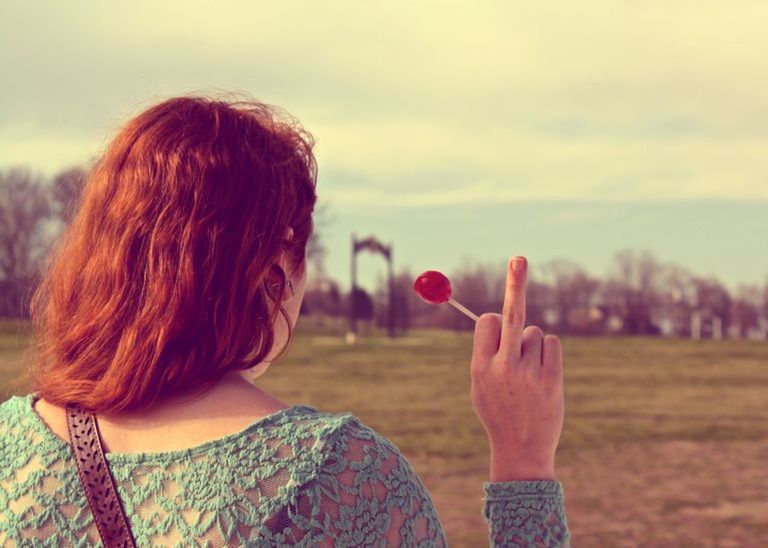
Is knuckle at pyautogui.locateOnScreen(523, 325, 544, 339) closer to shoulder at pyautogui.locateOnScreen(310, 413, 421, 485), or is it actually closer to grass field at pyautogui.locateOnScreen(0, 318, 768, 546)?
shoulder at pyautogui.locateOnScreen(310, 413, 421, 485)

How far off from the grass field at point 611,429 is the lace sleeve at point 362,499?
A: 0.77 metres

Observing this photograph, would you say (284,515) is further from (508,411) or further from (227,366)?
(508,411)

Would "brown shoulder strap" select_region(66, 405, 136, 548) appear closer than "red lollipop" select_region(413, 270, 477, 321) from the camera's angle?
Yes

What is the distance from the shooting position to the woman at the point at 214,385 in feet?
4.77

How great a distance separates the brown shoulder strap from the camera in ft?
4.87

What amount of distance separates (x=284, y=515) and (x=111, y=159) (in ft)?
2.01

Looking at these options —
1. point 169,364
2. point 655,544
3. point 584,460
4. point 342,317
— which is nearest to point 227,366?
point 169,364

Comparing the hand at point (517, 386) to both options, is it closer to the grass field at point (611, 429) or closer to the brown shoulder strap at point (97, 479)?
the brown shoulder strap at point (97, 479)

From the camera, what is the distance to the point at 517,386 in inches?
63.6

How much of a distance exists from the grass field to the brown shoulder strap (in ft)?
1.45

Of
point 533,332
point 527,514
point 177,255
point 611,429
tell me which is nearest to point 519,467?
point 527,514

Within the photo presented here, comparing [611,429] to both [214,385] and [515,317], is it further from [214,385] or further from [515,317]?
[214,385]

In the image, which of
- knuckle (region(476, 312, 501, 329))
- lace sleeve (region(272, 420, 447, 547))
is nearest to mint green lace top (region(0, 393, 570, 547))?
lace sleeve (region(272, 420, 447, 547))

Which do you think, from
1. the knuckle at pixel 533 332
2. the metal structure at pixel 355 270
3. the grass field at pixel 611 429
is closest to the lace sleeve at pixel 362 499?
the knuckle at pixel 533 332
